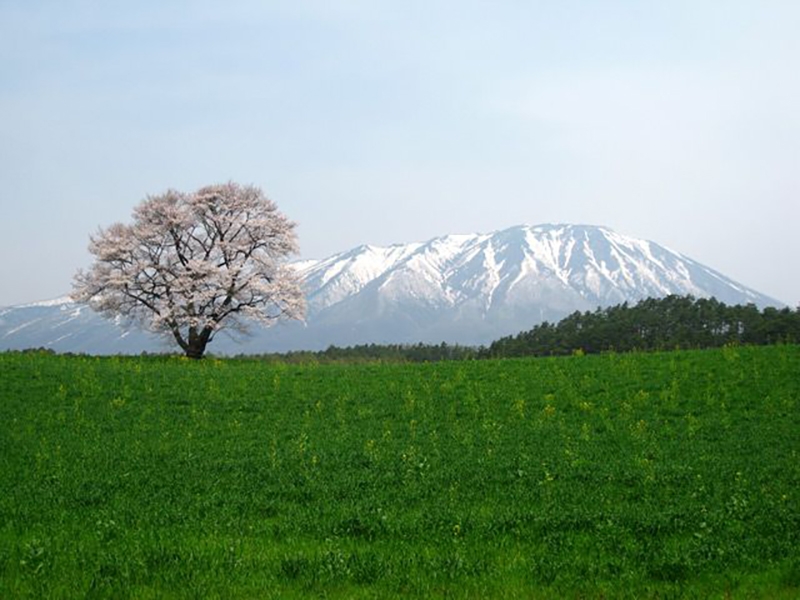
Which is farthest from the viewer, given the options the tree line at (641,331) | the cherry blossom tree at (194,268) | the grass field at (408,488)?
the tree line at (641,331)

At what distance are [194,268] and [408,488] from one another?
4235 centimetres

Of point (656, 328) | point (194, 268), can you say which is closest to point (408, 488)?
point (194, 268)

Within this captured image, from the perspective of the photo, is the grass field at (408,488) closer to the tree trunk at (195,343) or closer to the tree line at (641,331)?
the tree trunk at (195,343)

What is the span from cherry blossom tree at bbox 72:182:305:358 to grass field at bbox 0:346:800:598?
21.5 meters

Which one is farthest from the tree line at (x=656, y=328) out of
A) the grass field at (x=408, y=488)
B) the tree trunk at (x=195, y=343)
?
the grass field at (x=408, y=488)

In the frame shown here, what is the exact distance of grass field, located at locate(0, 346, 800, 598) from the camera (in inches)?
365

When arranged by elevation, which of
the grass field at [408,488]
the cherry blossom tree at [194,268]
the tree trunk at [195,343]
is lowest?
the grass field at [408,488]

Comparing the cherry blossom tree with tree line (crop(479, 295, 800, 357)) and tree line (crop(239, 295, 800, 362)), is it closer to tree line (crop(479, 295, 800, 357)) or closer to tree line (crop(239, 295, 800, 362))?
tree line (crop(239, 295, 800, 362))

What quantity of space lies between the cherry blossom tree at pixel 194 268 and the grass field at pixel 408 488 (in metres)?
21.5

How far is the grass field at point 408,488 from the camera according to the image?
927 cm

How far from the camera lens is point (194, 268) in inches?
2106

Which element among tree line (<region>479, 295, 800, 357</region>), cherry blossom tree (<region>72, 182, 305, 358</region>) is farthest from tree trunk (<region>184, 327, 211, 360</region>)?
tree line (<region>479, 295, 800, 357</region>)

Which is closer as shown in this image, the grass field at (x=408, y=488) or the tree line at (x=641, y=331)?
the grass field at (x=408, y=488)

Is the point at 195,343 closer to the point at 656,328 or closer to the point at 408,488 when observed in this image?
the point at 408,488
